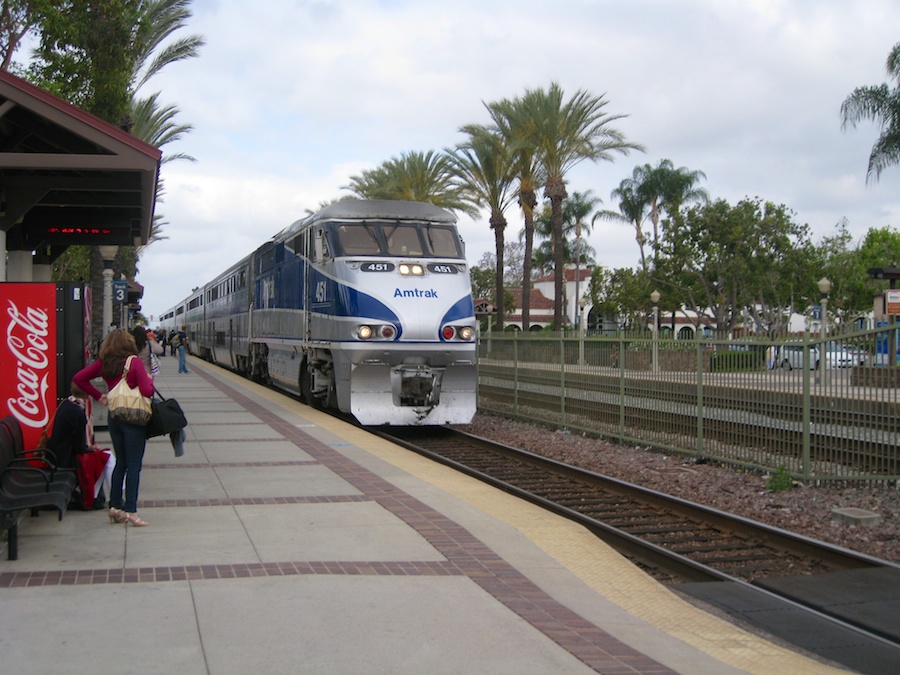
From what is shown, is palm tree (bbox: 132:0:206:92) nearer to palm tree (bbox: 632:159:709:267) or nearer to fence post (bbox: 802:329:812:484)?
fence post (bbox: 802:329:812:484)

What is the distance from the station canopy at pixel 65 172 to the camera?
9078 mm

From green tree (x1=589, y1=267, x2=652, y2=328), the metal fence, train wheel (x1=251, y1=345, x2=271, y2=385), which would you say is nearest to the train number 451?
the metal fence

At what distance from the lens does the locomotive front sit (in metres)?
15.3

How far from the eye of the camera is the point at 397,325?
50.1ft

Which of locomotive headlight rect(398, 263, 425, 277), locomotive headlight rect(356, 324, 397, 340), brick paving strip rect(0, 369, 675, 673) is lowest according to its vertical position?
brick paving strip rect(0, 369, 675, 673)

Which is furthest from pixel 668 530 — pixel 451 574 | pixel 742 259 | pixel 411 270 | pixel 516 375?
pixel 742 259

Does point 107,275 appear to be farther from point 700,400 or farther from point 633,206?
point 633,206

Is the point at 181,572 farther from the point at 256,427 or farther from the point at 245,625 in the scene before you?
the point at 256,427

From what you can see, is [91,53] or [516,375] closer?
[516,375]

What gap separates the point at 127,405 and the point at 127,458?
504mm

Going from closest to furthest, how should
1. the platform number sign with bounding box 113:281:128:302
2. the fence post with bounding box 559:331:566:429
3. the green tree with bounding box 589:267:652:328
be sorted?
the fence post with bounding box 559:331:566:429 → the platform number sign with bounding box 113:281:128:302 → the green tree with bounding box 589:267:652:328

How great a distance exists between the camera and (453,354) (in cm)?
1555

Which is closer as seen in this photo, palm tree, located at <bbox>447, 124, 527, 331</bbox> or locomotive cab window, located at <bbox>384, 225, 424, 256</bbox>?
locomotive cab window, located at <bbox>384, 225, 424, 256</bbox>

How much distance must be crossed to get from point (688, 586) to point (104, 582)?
437 cm
